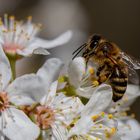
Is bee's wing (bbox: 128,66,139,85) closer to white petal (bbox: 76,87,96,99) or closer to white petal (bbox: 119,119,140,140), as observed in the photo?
white petal (bbox: 76,87,96,99)

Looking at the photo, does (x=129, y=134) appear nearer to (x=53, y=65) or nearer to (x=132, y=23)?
(x=53, y=65)

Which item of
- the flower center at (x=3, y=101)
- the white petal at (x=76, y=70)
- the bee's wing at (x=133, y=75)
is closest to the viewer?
the flower center at (x=3, y=101)

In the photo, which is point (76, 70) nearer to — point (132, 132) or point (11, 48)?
point (11, 48)

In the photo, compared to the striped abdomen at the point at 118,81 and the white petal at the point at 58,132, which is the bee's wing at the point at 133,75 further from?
the white petal at the point at 58,132

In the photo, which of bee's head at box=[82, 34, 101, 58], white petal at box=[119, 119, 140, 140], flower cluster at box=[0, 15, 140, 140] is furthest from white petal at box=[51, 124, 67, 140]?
white petal at box=[119, 119, 140, 140]

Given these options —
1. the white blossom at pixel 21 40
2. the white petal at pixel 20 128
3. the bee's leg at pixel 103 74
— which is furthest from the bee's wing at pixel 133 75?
the white petal at pixel 20 128

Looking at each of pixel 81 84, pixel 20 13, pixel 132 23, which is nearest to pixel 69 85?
pixel 81 84
